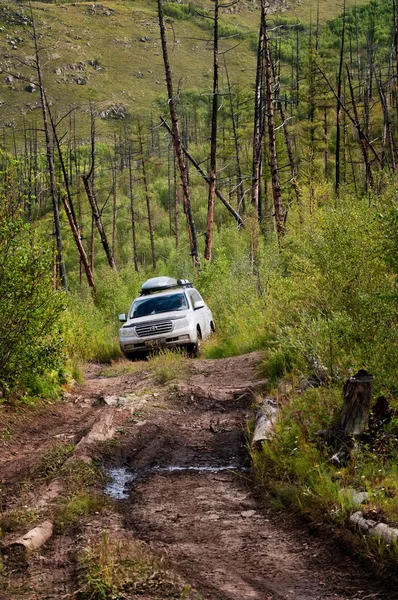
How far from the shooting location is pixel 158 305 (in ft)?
54.0

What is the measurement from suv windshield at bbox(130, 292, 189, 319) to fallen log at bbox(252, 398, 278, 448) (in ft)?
26.6

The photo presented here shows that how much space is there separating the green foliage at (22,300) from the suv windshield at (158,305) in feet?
21.5

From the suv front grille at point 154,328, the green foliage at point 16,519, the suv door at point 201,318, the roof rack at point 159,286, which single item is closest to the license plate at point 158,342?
the suv front grille at point 154,328

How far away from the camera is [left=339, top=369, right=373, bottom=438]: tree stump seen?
20.2ft

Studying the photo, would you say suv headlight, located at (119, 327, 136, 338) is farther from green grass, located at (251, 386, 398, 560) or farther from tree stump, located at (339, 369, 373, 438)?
tree stump, located at (339, 369, 373, 438)

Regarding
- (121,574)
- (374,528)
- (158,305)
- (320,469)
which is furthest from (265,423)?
(158,305)

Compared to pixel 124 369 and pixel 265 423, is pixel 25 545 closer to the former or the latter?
pixel 265 423

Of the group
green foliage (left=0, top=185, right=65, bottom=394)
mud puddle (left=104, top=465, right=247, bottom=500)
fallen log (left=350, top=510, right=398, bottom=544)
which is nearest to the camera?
fallen log (left=350, top=510, right=398, bottom=544)

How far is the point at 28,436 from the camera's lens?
8641 millimetres

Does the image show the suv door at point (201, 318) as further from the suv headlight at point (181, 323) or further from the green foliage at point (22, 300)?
the green foliage at point (22, 300)

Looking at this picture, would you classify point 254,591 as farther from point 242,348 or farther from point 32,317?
point 242,348

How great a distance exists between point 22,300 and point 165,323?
257 inches

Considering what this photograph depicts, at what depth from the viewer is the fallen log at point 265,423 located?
725 centimetres

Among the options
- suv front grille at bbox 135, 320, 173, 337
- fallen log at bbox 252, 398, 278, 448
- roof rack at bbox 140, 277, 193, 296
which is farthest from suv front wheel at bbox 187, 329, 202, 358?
fallen log at bbox 252, 398, 278, 448
